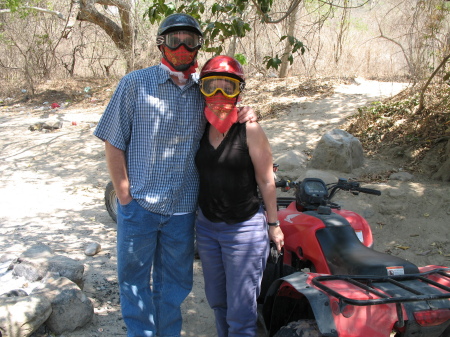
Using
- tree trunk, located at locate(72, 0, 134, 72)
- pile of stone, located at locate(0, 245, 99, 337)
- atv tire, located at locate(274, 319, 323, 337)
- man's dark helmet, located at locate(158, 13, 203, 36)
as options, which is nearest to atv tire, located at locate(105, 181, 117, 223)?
pile of stone, located at locate(0, 245, 99, 337)

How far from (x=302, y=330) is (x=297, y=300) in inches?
14.7

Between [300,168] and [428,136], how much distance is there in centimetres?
188

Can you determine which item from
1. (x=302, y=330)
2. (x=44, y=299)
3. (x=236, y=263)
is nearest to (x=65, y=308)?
(x=44, y=299)

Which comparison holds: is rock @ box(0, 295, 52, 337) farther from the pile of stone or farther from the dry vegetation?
the dry vegetation

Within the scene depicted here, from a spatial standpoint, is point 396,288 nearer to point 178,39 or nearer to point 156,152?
point 156,152

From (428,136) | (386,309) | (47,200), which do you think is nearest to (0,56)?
(47,200)

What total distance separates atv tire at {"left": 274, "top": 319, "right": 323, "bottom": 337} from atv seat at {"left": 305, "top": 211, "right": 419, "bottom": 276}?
0.32 meters

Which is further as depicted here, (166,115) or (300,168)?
(300,168)

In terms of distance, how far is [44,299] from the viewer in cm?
285

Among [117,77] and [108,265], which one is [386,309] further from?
[117,77]

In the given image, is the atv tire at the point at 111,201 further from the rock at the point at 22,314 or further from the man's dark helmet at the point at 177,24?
the man's dark helmet at the point at 177,24

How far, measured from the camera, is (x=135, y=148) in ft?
7.91

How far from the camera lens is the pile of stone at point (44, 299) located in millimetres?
2686

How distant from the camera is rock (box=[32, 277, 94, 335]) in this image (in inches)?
114
